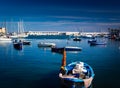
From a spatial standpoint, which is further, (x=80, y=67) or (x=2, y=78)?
(x=2, y=78)

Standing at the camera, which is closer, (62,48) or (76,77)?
(76,77)

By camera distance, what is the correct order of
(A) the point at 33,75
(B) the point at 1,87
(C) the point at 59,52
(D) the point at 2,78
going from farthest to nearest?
(C) the point at 59,52 → (A) the point at 33,75 → (D) the point at 2,78 → (B) the point at 1,87

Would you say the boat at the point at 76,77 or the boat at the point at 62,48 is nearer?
the boat at the point at 76,77

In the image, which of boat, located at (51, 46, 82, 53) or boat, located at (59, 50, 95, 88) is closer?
→ boat, located at (59, 50, 95, 88)

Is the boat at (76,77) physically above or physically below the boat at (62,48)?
above

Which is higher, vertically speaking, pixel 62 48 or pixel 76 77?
pixel 76 77

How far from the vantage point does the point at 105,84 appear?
90.0ft

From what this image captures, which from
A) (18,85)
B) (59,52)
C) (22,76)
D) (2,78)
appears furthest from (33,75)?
(59,52)

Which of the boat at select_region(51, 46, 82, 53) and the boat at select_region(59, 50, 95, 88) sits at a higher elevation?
the boat at select_region(59, 50, 95, 88)

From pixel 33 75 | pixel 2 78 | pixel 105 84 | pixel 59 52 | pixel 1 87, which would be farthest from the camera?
pixel 59 52

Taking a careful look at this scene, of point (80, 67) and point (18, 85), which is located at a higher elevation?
point (80, 67)

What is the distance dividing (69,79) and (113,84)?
5737mm

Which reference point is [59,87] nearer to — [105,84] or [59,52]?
[105,84]

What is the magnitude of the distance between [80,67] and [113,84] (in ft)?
11.9
